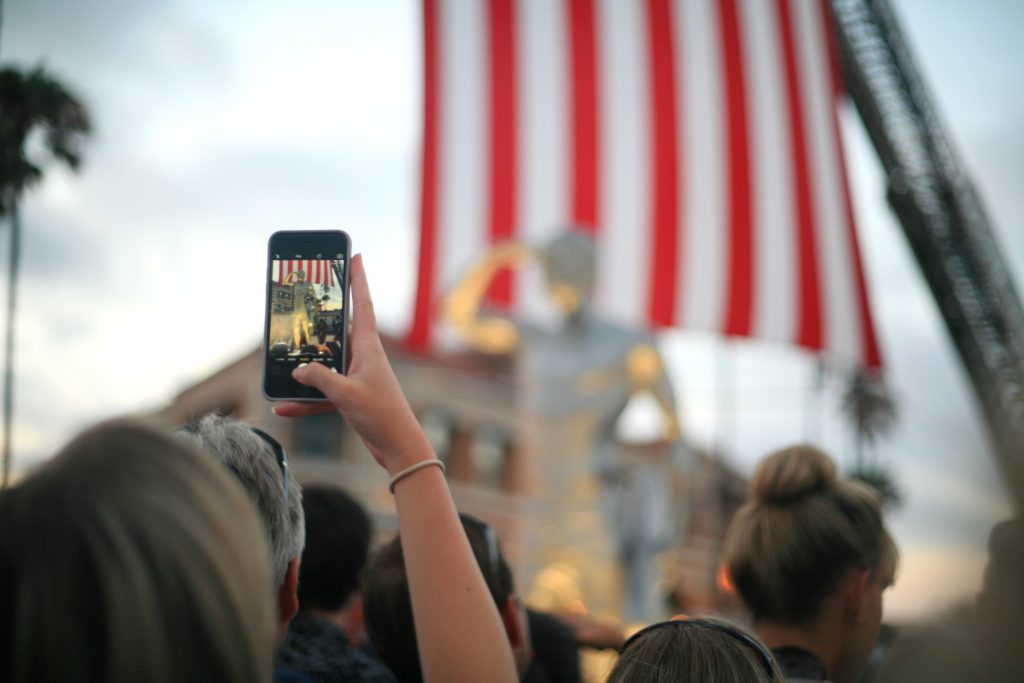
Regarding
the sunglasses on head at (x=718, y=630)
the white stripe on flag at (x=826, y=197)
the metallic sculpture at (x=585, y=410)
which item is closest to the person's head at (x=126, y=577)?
the sunglasses on head at (x=718, y=630)

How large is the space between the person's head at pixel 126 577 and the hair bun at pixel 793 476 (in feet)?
4.28

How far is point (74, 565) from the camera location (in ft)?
2.60

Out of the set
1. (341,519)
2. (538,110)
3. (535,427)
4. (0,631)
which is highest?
(538,110)

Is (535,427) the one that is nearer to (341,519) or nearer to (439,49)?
(439,49)

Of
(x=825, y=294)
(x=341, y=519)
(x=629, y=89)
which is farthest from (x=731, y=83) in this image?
(x=341, y=519)

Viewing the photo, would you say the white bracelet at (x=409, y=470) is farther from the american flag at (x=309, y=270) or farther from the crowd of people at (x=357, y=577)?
the american flag at (x=309, y=270)

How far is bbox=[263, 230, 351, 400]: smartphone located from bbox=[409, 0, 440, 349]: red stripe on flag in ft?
28.2

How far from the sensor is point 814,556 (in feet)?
6.19

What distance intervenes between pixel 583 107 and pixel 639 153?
75cm

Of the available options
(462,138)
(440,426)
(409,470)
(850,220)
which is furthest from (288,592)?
(440,426)

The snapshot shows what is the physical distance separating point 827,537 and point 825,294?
9420 mm

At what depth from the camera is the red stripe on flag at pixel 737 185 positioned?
408 inches

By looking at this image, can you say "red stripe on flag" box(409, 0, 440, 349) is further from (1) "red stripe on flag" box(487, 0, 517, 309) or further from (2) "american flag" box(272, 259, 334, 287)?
(2) "american flag" box(272, 259, 334, 287)

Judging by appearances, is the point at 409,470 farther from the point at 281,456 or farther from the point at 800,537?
the point at 800,537
